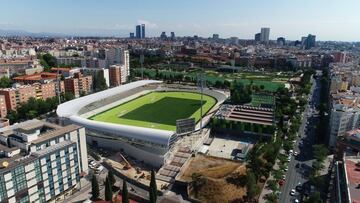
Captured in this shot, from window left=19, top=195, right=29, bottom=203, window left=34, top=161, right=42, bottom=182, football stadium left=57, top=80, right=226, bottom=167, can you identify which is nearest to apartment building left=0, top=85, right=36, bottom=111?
football stadium left=57, top=80, right=226, bottom=167

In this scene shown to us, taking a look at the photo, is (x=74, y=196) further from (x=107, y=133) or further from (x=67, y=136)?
(x=107, y=133)

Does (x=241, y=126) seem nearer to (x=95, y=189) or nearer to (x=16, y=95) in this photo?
(x=95, y=189)

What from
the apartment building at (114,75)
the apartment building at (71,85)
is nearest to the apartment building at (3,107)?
the apartment building at (71,85)

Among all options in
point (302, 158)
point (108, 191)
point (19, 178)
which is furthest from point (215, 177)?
point (19, 178)

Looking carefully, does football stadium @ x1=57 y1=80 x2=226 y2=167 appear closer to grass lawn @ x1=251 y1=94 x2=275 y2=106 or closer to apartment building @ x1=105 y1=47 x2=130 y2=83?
grass lawn @ x1=251 y1=94 x2=275 y2=106

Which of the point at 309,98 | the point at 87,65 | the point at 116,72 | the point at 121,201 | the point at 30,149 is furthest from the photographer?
the point at 87,65

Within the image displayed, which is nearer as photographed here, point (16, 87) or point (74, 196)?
point (74, 196)

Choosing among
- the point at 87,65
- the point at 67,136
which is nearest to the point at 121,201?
the point at 67,136
